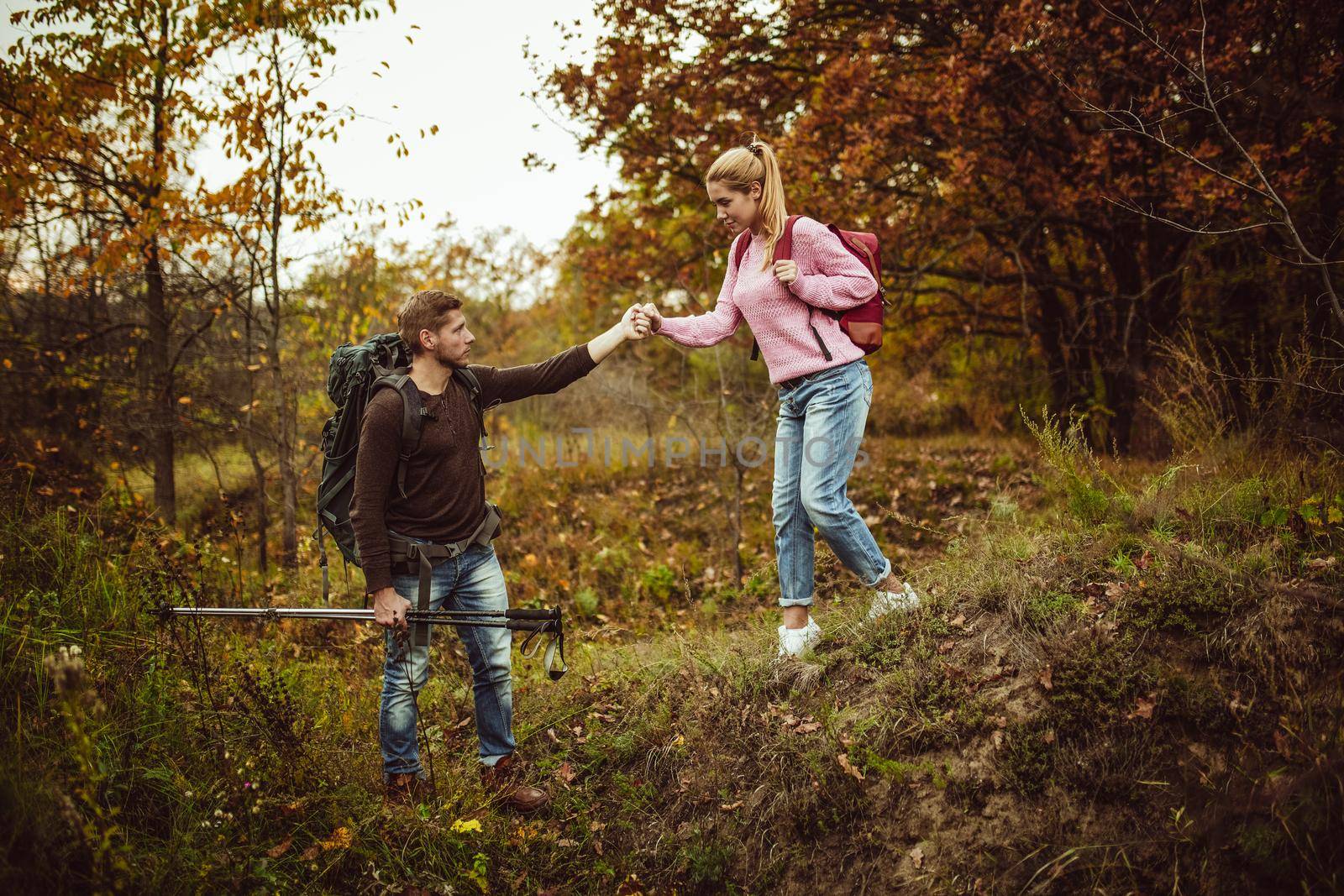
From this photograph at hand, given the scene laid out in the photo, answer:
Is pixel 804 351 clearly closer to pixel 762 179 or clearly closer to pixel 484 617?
pixel 762 179

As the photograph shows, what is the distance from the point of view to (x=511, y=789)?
10.8 ft

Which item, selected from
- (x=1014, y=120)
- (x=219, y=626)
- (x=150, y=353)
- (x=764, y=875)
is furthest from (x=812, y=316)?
(x=150, y=353)

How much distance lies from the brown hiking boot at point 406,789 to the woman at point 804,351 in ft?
6.37

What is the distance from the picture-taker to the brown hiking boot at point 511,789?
10.7ft

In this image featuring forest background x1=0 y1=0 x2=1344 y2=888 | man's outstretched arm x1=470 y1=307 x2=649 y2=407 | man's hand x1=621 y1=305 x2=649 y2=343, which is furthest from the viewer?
forest background x1=0 y1=0 x2=1344 y2=888

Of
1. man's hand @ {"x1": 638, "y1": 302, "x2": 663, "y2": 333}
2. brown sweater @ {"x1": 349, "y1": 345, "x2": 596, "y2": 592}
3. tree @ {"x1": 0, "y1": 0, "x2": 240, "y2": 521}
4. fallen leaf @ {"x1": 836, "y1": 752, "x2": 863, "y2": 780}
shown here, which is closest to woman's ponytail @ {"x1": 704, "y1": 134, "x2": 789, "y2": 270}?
man's hand @ {"x1": 638, "y1": 302, "x2": 663, "y2": 333}

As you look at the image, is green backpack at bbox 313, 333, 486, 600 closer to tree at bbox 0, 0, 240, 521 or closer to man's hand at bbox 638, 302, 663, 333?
man's hand at bbox 638, 302, 663, 333

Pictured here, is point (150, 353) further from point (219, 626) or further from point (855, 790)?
point (855, 790)

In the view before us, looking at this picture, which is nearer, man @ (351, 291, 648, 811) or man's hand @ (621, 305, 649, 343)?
man @ (351, 291, 648, 811)

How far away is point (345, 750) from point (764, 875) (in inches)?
79.1

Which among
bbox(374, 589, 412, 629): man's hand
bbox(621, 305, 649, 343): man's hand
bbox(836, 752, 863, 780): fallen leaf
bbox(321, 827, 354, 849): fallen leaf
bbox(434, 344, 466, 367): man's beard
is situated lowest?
bbox(836, 752, 863, 780): fallen leaf

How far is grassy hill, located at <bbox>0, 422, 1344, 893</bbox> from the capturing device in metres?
2.43

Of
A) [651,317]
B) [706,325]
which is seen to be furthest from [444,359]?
[706,325]

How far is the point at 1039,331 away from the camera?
8477mm
